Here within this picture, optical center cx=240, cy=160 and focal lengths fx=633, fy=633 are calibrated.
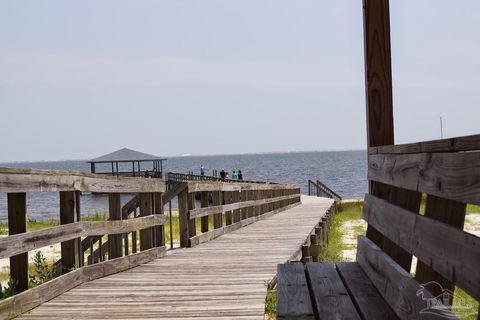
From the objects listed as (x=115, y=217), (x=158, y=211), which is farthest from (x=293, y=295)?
(x=158, y=211)

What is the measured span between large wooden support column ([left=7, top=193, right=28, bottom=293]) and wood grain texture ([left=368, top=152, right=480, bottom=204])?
2687 mm

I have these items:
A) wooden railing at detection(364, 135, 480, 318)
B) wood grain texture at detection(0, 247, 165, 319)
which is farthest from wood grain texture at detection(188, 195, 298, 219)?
wooden railing at detection(364, 135, 480, 318)

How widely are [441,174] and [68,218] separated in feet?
12.5

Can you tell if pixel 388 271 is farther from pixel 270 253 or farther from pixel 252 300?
pixel 270 253

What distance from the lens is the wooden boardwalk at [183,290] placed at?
4.53 m

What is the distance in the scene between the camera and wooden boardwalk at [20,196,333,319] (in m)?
4.53

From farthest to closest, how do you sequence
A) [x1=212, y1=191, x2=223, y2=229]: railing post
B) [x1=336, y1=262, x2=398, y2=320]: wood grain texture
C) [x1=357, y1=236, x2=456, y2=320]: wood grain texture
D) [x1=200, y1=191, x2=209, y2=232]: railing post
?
[x1=212, y1=191, x2=223, y2=229]: railing post, [x1=200, y1=191, x2=209, y2=232]: railing post, [x1=336, y1=262, x2=398, y2=320]: wood grain texture, [x1=357, y1=236, x2=456, y2=320]: wood grain texture

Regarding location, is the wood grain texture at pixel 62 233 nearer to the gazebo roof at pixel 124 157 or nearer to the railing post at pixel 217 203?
the railing post at pixel 217 203

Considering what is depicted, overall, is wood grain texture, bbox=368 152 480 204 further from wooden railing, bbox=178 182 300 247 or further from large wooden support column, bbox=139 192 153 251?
wooden railing, bbox=178 182 300 247

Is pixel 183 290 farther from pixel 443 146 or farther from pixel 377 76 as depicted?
pixel 443 146

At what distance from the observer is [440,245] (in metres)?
2.14

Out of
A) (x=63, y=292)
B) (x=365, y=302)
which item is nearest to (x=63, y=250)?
(x=63, y=292)

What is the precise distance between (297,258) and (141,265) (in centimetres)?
222

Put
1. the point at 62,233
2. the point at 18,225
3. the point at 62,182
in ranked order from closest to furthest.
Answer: the point at 18,225
the point at 62,233
the point at 62,182
